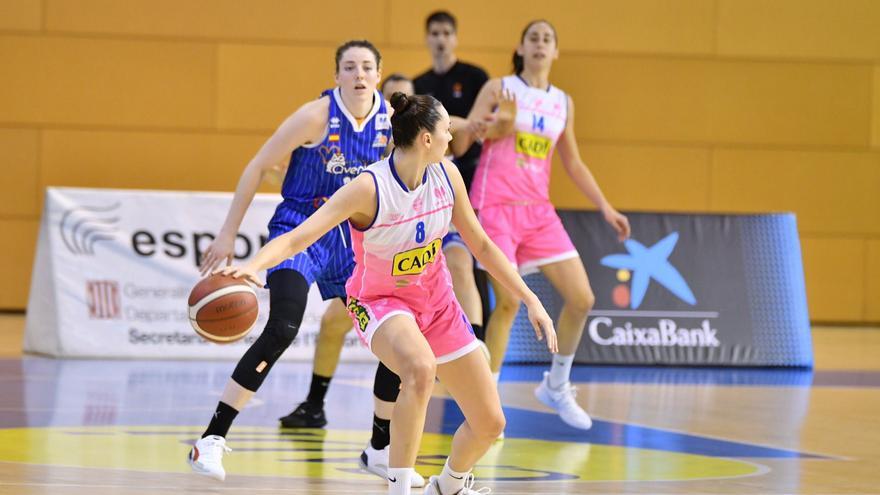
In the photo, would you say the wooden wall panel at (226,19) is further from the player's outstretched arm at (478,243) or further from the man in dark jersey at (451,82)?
the player's outstretched arm at (478,243)

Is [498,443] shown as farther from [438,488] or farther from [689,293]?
[689,293]

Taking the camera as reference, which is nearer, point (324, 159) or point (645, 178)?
point (324, 159)

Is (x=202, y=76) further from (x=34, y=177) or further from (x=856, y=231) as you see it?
(x=856, y=231)

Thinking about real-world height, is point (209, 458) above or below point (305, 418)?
above

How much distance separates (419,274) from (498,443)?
178 centimetres

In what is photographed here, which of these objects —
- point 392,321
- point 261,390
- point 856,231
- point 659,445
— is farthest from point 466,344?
point 856,231

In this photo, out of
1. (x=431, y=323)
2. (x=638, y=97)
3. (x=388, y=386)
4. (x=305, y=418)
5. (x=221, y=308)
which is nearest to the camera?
(x=221, y=308)

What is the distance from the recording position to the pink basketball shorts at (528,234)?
A: 252 inches

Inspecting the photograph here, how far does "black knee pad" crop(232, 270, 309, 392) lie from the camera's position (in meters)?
4.73

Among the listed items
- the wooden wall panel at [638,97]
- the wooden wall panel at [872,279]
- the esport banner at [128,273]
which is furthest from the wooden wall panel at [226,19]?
the wooden wall panel at [872,279]

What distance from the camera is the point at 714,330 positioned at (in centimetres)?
962

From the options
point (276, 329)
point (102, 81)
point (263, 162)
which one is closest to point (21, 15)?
point (102, 81)

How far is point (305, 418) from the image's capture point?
6.15 meters

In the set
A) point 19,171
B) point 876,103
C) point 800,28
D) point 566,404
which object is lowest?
point 566,404
